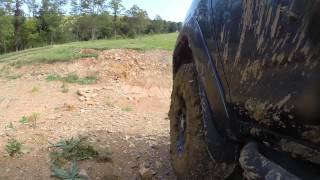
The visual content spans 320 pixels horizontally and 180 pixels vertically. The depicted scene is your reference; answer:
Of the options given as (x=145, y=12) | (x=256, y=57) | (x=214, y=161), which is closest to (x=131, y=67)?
(x=214, y=161)

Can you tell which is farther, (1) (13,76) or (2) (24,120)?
(1) (13,76)

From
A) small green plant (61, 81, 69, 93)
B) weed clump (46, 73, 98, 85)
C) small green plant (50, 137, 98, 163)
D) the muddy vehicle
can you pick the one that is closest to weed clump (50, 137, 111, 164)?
small green plant (50, 137, 98, 163)

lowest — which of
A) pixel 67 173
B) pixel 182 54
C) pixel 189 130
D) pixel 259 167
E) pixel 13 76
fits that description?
pixel 13 76

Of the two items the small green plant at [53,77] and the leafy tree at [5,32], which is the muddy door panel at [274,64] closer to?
the small green plant at [53,77]

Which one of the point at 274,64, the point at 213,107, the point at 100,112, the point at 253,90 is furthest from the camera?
the point at 100,112

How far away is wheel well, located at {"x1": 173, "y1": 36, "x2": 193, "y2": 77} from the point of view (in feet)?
11.9

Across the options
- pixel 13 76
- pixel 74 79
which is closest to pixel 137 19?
pixel 13 76

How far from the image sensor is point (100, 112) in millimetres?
7016

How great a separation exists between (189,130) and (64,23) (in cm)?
4358

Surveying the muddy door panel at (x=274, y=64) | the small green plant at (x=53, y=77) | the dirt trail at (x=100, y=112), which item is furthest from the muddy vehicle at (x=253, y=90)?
the small green plant at (x=53, y=77)

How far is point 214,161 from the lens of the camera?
290cm

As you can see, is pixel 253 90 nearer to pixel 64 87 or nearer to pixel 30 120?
pixel 30 120

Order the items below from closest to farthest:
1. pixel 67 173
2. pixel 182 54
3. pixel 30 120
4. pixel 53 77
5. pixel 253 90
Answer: pixel 253 90 → pixel 182 54 → pixel 67 173 → pixel 30 120 → pixel 53 77

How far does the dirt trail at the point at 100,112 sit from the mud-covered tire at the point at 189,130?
2.82 feet
